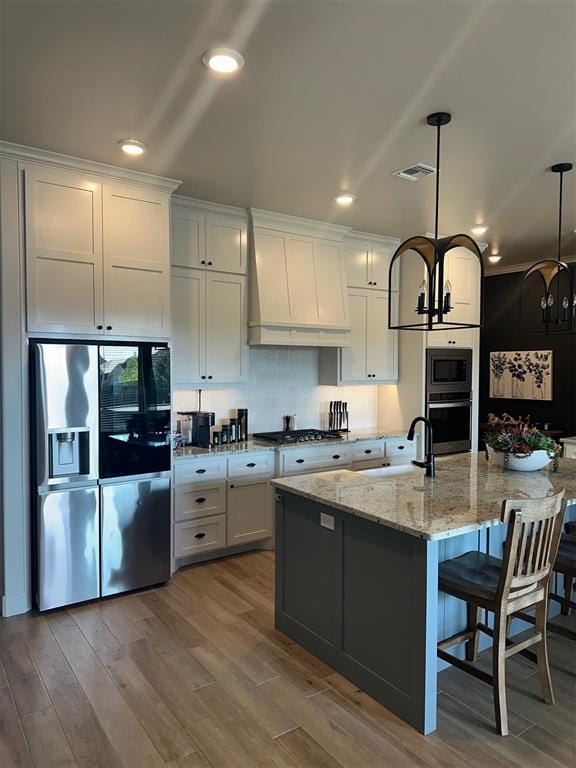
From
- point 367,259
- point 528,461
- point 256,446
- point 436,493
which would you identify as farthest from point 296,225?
point 436,493

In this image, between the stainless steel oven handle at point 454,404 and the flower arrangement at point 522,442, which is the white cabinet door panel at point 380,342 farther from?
the flower arrangement at point 522,442

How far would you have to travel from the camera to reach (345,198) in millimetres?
4066

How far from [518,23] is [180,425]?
11.4 ft

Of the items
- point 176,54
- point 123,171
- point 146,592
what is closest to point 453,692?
point 146,592

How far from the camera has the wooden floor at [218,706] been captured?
2094 millimetres

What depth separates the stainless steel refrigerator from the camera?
3250 millimetres

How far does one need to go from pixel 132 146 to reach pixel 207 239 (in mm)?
1231

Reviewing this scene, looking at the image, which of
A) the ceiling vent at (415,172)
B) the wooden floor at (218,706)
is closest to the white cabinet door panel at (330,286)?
the ceiling vent at (415,172)

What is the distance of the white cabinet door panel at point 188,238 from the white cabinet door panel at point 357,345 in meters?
1.61

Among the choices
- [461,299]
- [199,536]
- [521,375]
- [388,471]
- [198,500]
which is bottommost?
[199,536]

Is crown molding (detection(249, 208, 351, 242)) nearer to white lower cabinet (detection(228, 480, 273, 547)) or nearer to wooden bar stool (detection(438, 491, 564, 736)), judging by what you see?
white lower cabinet (detection(228, 480, 273, 547))

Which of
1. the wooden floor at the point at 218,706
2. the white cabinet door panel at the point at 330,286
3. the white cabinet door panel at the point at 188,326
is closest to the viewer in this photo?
the wooden floor at the point at 218,706

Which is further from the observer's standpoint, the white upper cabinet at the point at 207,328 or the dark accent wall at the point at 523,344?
the dark accent wall at the point at 523,344

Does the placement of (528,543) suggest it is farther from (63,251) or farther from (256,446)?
(63,251)
